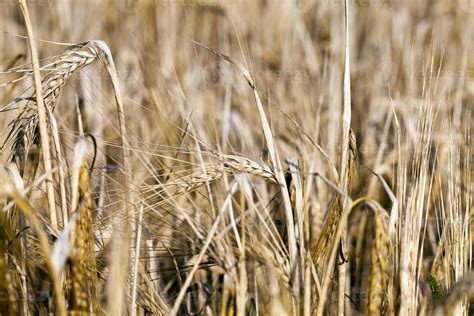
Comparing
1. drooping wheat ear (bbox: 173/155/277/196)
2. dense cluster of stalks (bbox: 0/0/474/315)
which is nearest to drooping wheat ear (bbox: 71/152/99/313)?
dense cluster of stalks (bbox: 0/0/474/315)

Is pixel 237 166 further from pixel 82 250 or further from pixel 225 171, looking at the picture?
pixel 82 250

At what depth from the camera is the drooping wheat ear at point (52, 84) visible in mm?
1086

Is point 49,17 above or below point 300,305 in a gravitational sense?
above

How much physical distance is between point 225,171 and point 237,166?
0.08 ft

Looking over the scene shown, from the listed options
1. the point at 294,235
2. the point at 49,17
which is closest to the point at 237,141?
the point at 294,235

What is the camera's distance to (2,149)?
3.68 ft

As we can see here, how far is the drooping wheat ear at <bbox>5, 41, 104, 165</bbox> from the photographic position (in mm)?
1086

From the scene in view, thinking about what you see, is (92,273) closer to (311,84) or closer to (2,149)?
(2,149)

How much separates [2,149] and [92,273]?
10.8 inches

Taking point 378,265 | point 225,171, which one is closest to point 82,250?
point 225,171

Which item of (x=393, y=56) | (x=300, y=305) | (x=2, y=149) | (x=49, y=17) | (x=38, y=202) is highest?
(x=49, y=17)

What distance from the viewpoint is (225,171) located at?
1087 mm

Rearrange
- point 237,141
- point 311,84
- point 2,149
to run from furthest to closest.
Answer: point 311,84 → point 237,141 → point 2,149

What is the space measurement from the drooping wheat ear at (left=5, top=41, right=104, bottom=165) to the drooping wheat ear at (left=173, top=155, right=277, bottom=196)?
0.25m
